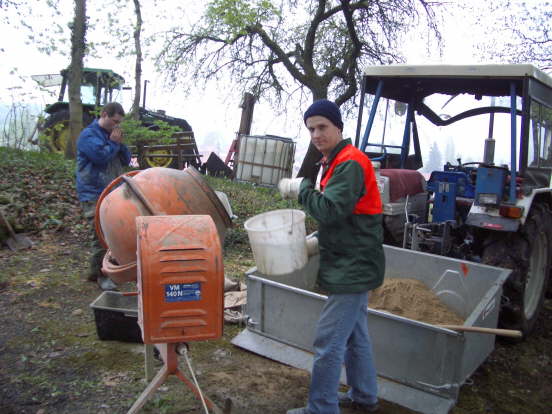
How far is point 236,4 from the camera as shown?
9672 mm

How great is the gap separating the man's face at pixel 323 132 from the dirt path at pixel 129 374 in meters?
1.53

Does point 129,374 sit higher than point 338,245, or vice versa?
point 338,245

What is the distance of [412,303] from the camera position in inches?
138

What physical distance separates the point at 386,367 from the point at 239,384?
909 millimetres

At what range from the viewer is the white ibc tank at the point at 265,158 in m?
11.9

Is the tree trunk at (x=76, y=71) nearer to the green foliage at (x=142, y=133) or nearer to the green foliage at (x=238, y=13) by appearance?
the green foliage at (x=142, y=133)

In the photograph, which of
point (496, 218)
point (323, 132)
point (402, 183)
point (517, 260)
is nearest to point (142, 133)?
point (402, 183)

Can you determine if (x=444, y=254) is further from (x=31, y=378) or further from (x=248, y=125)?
(x=248, y=125)

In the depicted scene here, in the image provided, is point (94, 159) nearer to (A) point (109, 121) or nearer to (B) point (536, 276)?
(A) point (109, 121)

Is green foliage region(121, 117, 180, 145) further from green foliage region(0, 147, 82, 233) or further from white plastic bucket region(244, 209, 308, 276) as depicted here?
white plastic bucket region(244, 209, 308, 276)

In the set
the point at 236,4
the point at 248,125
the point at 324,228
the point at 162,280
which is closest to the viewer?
the point at 162,280

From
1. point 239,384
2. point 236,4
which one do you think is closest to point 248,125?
point 236,4

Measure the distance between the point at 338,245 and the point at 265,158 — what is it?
9769mm

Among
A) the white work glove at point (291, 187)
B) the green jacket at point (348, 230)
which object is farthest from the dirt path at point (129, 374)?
the white work glove at point (291, 187)
